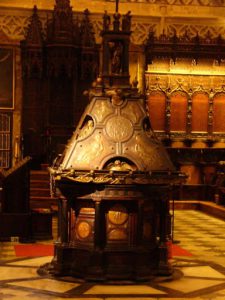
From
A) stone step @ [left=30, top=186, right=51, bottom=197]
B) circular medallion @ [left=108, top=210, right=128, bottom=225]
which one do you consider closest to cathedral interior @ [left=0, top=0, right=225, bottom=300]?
circular medallion @ [left=108, top=210, right=128, bottom=225]

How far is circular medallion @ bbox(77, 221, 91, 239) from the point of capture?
7.68 m

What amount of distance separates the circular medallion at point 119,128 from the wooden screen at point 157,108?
40.0 ft

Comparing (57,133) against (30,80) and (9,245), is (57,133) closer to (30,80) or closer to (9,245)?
(30,80)

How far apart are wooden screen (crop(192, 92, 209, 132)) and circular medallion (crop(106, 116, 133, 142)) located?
12.6m

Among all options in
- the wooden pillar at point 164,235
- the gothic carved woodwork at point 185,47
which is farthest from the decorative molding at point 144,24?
the wooden pillar at point 164,235

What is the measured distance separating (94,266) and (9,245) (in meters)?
3.24

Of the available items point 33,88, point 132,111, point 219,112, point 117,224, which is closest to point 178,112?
point 219,112

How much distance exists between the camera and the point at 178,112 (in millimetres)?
20219

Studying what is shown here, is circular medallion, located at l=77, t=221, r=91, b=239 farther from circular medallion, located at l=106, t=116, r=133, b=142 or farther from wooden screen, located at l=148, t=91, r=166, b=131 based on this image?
wooden screen, located at l=148, t=91, r=166, b=131

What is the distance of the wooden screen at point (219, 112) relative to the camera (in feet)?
66.8

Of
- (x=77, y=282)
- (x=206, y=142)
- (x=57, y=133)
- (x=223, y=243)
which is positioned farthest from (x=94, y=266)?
(x=206, y=142)

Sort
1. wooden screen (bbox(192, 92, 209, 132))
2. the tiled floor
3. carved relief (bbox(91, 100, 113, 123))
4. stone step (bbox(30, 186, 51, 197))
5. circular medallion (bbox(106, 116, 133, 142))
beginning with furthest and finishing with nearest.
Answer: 1. wooden screen (bbox(192, 92, 209, 132))
2. stone step (bbox(30, 186, 51, 197))
3. carved relief (bbox(91, 100, 113, 123))
4. circular medallion (bbox(106, 116, 133, 142))
5. the tiled floor

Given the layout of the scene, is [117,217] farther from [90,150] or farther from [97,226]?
[90,150]

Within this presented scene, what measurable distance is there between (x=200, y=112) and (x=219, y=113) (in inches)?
23.7
